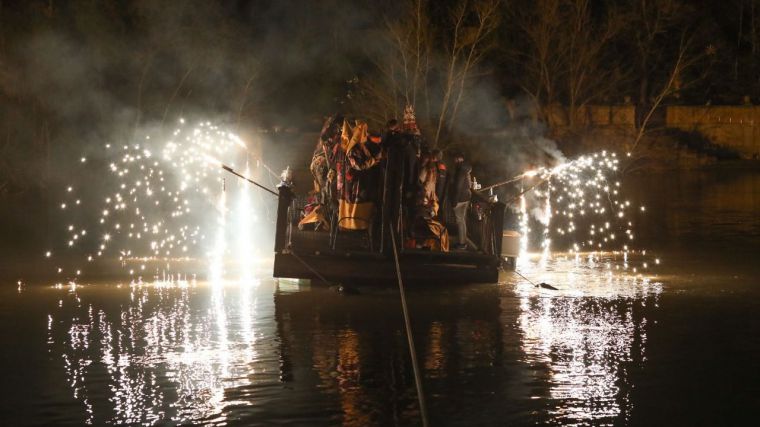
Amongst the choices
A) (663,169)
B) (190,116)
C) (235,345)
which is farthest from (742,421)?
(663,169)

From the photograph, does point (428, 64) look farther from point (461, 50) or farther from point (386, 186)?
point (386, 186)

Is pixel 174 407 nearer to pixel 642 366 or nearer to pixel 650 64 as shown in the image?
pixel 642 366

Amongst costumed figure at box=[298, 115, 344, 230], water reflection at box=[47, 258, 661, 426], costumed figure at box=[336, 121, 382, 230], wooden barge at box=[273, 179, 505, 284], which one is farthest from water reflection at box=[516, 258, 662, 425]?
costumed figure at box=[298, 115, 344, 230]

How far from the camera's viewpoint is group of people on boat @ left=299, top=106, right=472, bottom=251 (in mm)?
17875

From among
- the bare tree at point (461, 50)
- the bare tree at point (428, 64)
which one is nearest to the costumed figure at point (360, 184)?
the bare tree at point (428, 64)

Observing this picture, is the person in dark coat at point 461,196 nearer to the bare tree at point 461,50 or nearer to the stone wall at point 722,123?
the bare tree at point 461,50

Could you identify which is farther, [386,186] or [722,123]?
[722,123]

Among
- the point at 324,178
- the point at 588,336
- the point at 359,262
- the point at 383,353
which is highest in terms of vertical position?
the point at 324,178

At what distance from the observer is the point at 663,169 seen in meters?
61.8

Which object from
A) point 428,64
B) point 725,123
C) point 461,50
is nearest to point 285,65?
point 461,50

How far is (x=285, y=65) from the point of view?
55.5 m

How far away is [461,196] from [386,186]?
5.97 feet

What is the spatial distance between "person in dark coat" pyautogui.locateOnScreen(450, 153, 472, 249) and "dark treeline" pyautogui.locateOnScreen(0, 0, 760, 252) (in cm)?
2417

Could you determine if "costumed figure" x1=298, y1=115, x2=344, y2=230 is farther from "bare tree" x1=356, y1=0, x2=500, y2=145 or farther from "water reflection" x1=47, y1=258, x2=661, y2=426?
"bare tree" x1=356, y1=0, x2=500, y2=145
